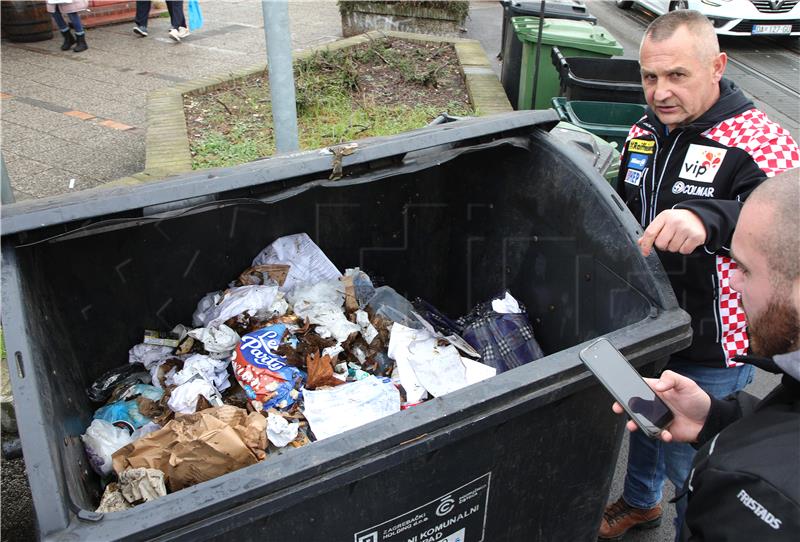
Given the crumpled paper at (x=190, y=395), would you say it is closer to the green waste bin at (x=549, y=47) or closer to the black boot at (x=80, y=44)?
the green waste bin at (x=549, y=47)

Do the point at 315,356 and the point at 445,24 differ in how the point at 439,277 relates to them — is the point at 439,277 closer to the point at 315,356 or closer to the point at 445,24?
the point at 315,356

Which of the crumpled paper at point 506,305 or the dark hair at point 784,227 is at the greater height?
the dark hair at point 784,227

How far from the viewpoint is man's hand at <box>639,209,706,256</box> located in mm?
1802

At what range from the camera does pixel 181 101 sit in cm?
582

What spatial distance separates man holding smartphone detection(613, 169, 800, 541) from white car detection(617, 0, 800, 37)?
392 inches

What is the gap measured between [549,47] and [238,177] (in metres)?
4.33

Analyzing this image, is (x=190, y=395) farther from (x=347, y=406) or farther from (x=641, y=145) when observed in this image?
(x=641, y=145)

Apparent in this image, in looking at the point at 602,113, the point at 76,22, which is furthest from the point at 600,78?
the point at 76,22

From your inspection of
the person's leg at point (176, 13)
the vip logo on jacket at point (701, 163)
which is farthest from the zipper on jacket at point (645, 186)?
the person's leg at point (176, 13)

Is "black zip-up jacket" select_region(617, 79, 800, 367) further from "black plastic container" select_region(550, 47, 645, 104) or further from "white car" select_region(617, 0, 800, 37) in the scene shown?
"white car" select_region(617, 0, 800, 37)

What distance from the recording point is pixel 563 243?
2.45 meters

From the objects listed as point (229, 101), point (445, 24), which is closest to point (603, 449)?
point (229, 101)

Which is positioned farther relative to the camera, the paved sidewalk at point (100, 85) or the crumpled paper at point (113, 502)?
the paved sidewalk at point (100, 85)

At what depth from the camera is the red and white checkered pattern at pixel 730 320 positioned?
207cm
